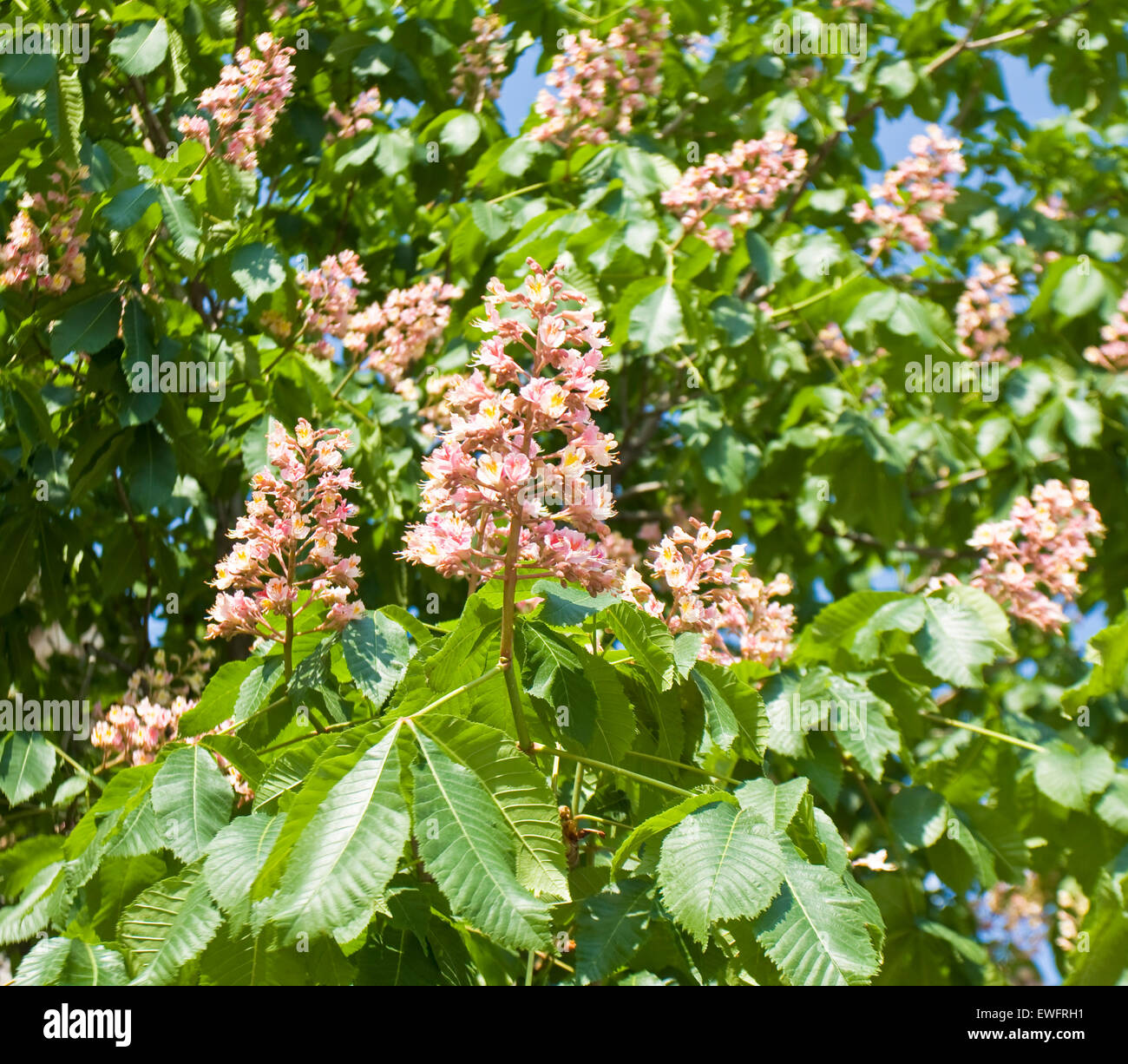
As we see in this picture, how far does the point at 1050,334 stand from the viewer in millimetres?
4805

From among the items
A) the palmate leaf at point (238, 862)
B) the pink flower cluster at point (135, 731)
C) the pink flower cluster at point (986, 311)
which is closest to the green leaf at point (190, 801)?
the palmate leaf at point (238, 862)

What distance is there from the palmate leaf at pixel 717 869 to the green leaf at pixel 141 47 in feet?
8.34

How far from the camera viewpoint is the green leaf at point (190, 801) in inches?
61.2

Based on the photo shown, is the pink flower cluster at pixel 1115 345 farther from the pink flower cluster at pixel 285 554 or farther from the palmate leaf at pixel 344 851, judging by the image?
the palmate leaf at pixel 344 851

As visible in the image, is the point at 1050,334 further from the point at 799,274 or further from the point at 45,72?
the point at 45,72

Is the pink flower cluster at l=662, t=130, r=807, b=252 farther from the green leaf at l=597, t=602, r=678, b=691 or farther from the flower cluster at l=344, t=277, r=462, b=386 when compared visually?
the green leaf at l=597, t=602, r=678, b=691

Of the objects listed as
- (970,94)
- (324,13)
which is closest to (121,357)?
(324,13)

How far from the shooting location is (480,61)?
4.07m

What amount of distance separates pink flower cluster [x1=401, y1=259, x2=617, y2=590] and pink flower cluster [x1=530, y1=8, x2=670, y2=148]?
244cm

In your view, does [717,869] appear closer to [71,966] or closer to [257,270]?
[71,966]

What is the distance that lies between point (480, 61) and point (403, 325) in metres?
1.17

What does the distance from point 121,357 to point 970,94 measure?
169 inches

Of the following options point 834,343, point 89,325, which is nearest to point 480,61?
point 834,343
